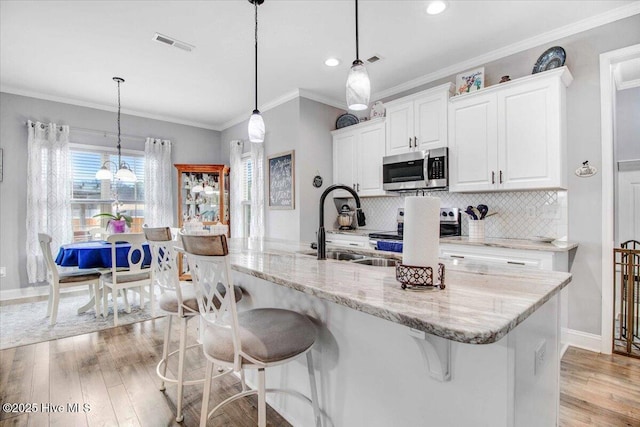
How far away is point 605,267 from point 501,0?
230cm

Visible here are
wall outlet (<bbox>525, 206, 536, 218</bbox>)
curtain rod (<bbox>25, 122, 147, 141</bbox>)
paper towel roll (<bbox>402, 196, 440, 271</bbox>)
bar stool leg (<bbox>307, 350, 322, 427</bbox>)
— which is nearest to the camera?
paper towel roll (<bbox>402, 196, 440, 271</bbox>)

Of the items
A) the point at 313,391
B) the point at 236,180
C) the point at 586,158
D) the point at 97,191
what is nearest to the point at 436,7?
the point at 586,158

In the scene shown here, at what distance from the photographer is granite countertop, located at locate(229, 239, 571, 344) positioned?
742mm

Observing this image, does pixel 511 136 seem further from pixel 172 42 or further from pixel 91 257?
pixel 91 257

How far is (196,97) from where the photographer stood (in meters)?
4.48

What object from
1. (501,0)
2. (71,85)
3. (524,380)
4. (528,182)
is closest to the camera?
(524,380)

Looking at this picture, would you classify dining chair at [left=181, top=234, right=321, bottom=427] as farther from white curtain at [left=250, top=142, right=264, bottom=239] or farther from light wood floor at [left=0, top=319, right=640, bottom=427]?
white curtain at [left=250, top=142, right=264, bottom=239]

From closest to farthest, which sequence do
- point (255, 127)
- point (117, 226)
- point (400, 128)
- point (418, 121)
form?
point (255, 127) → point (418, 121) → point (400, 128) → point (117, 226)

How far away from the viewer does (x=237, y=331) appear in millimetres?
1214

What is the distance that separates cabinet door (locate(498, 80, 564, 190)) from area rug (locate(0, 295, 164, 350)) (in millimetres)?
3930

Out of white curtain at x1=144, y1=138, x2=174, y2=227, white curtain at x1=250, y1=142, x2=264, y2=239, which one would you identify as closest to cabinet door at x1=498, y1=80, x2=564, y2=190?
white curtain at x1=250, y1=142, x2=264, y2=239

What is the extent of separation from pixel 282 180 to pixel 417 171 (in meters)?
1.92

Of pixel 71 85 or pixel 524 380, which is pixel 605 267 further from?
pixel 71 85

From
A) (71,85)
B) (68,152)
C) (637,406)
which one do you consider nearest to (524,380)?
(637,406)
